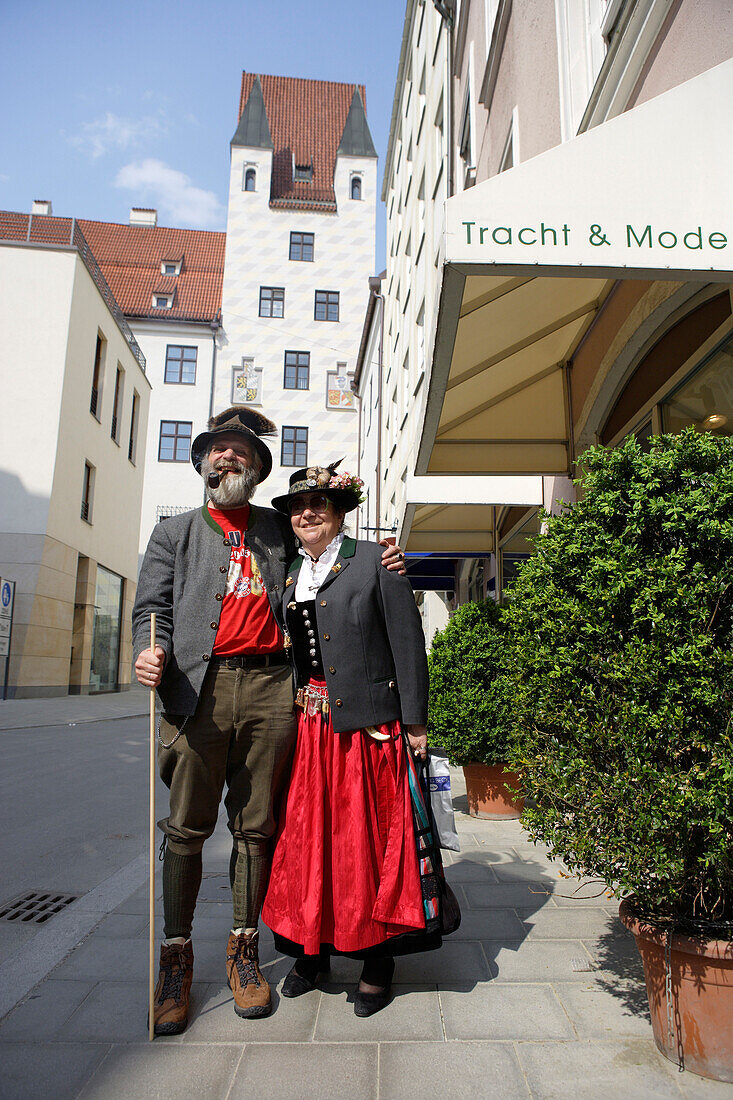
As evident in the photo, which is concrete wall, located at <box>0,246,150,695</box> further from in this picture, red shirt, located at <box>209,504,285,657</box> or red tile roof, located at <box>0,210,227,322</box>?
red shirt, located at <box>209,504,285,657</box>

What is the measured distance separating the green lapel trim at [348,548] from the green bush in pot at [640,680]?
33.7 inches

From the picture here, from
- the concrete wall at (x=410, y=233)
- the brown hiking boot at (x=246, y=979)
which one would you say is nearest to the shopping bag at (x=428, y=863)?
the brown hiking boot at (x=246, y=979)

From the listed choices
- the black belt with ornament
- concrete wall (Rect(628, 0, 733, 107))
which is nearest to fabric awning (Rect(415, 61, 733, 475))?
concrete wall (Rect(628, 0, 733, 107))

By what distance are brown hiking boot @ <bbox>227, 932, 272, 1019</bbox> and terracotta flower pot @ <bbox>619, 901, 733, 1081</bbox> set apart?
4.32ft

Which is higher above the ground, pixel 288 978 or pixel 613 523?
pixel 613 523

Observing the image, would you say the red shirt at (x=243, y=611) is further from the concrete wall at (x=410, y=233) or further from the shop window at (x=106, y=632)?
the shop window at (x=106, y=632)

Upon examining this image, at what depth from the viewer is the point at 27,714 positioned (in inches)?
615

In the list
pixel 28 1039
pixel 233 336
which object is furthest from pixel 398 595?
pixel 233 336

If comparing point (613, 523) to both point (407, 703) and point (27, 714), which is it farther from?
point (27, 714)

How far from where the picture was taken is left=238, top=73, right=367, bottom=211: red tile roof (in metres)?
36.7

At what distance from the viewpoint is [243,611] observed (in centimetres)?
304

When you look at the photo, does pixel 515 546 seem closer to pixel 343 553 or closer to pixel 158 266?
pixel 343 553

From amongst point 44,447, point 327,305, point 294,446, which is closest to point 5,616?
point 44,447

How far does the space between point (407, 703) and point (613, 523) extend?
3.47 ft
